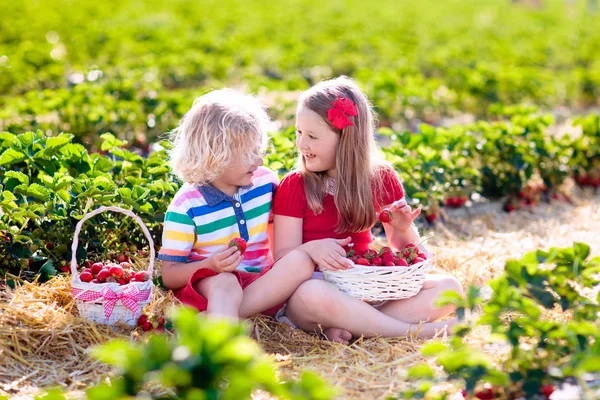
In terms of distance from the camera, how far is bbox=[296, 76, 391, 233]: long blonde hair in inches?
130

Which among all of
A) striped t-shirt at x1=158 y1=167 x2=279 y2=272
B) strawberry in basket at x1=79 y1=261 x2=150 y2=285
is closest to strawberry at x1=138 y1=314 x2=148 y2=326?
strawberry in basket at x1=79 y1=261 x2=150 y2=285

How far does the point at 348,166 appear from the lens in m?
3.32

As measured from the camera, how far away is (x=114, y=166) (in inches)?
161

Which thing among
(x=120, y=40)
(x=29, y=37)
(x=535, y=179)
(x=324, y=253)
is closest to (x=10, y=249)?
(x=324, y=253)

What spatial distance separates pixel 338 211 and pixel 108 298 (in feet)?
3.48

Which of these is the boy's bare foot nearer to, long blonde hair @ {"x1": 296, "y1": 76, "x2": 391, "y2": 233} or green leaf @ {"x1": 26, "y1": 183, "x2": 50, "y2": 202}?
long blonde hair @ {"x1": 296, "y1": 76, "x2": 391, "y2": 233}

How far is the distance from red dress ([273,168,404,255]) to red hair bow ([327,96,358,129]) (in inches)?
12.3

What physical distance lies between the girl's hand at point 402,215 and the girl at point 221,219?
47cm

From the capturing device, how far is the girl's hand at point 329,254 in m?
3.09

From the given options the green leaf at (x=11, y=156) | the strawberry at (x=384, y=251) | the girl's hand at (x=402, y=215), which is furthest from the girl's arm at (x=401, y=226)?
the green leaf at (x=11, y=156)

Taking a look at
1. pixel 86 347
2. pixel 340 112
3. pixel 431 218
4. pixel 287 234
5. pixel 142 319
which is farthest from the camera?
pixel 431 218

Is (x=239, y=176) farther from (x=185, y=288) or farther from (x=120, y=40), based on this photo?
(x=120, y=40)

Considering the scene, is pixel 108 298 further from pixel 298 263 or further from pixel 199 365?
pixel 199 365

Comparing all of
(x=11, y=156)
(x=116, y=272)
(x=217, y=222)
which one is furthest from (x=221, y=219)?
(x=11, y=156)
